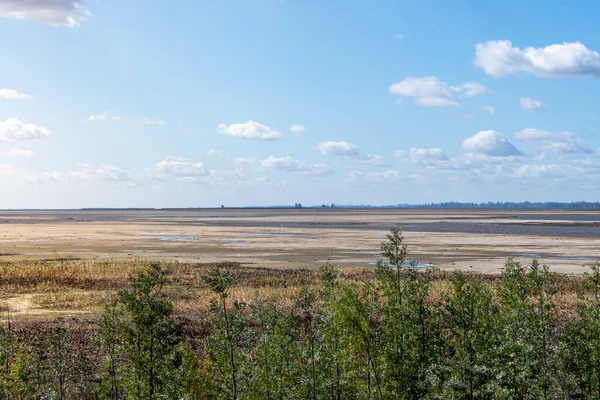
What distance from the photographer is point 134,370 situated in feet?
49.9

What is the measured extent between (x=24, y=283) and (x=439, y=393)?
4134cm

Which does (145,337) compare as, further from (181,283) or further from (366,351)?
(181,283)

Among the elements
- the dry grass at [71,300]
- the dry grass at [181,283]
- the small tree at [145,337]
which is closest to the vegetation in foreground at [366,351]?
the small tree at [145,337]

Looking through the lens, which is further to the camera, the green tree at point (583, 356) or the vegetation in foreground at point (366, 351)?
the green tree at point (583, 356)

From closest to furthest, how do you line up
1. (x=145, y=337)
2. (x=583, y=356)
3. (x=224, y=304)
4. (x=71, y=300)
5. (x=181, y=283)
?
1. (x=224, y=304)
2. (x=145, y=337)
3. (x=583, y=356)
4. (x=71, y=300)
5. (x=181, y=283)

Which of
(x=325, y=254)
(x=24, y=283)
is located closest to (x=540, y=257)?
(x=325, y=254)

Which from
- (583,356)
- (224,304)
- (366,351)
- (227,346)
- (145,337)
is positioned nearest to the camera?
(224,304)

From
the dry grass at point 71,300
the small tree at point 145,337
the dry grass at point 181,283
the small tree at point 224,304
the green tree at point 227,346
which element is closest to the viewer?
the small tree at point 224,304

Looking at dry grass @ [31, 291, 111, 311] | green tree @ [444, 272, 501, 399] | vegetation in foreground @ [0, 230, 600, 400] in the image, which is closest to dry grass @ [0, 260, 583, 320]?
dry grass @ [31, 291, 111, 311]

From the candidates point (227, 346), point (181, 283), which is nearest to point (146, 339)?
point (227, 346)

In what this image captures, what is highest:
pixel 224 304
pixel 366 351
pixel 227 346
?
pixel 224 304

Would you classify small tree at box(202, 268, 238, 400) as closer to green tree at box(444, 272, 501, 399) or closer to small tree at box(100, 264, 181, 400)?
small tree at box(100, 264, 181, 400)

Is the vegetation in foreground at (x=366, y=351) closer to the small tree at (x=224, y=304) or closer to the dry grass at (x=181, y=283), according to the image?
the small tree at (x=224, y=304)

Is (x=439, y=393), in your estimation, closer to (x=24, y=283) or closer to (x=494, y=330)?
(x=494, y=330)
